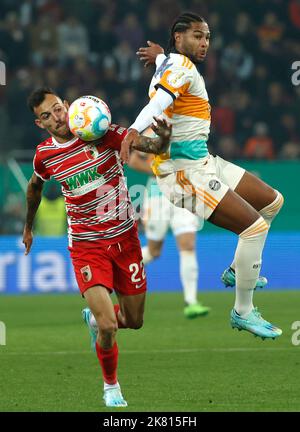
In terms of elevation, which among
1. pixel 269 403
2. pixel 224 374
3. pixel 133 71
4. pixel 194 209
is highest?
pixel 194 209

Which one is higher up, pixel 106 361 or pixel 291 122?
pixel 106 361

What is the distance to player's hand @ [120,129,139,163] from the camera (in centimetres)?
788

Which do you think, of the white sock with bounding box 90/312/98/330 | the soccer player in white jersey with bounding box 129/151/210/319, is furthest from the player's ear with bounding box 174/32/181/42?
the soccer player in white jersey with bounding box 129/151/210/319

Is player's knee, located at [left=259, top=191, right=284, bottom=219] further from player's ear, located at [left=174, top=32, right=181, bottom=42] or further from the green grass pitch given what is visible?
player's ear, located at [left=174, top=32, right=181, bottom=42]

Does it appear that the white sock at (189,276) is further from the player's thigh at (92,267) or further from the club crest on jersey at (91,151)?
the club crest on jersey at (91,151)

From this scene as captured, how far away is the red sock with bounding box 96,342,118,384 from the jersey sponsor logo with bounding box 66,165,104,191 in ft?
4.02

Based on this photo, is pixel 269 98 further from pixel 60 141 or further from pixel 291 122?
pixel 60 141

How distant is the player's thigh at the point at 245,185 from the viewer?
890cm

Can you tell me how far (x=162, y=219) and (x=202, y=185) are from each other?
258 inches

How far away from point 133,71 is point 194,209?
12.7 metres

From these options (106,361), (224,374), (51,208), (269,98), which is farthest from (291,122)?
(106,361)

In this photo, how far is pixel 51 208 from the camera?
720 inches
